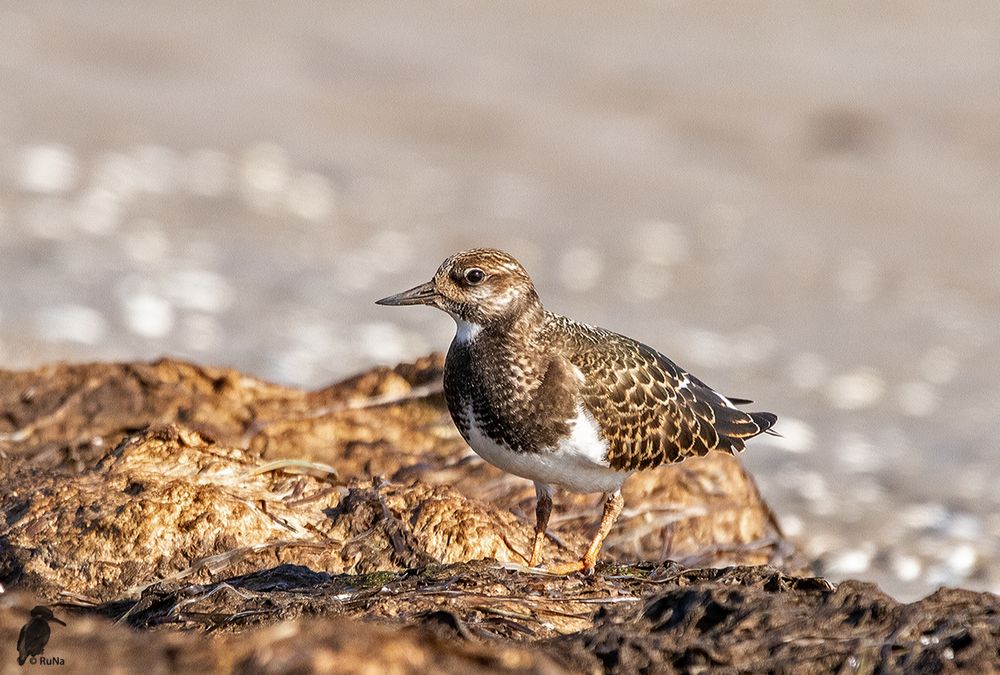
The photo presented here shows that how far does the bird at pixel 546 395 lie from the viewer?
4621 mm

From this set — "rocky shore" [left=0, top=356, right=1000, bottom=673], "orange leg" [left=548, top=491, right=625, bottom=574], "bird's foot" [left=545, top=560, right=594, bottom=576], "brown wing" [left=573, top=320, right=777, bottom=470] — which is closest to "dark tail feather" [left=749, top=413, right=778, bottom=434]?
"brown wing" [left=573, top=320, right=777, bottom=470]

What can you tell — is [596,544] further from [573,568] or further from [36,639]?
[36,639]

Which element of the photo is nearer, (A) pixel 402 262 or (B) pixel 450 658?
(B) pixel 450 658

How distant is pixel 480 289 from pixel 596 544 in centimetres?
99

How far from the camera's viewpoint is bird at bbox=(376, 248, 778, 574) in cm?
462

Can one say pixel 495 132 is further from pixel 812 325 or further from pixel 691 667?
pixel 691 667

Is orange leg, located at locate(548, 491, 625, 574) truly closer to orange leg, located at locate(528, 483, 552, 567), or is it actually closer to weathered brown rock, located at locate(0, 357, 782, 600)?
orange leg, located at locate(528, 483, 552, 567)

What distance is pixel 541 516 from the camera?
4.92m

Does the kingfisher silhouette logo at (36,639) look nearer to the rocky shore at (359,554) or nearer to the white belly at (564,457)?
the rocky shore at (359,554)

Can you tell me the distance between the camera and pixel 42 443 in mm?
5449

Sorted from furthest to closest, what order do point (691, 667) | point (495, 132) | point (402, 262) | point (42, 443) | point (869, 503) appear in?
point (495, 132) < point (402, 262) < point (869, 503) < point (42, 443) < point (691, 667)

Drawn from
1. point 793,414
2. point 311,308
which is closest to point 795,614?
point 793,414

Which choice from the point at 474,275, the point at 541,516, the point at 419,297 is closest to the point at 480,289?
the point at 474,275

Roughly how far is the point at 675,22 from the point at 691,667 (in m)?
11.1
